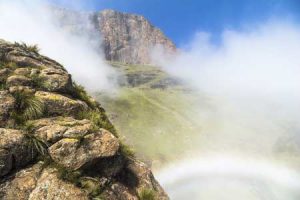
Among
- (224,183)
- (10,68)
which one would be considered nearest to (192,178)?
(224,183)

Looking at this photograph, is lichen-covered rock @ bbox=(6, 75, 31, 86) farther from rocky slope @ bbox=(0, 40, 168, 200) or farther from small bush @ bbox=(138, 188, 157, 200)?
small bush @ bbox=(138, 188, 157, 200)

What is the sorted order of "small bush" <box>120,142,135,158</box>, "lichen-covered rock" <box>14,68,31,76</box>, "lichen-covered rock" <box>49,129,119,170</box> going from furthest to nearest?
"lichen-covered rock" <box>14,68,31,76</box>, "small bush" <box>120,142,135,158</box>, "lichen-covered rock" <box>49,129,119,170</box>

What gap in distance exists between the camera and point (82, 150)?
15.2 m

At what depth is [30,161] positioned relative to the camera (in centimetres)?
1489

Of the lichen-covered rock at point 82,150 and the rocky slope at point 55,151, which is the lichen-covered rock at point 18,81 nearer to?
the rocky slope at point 55,151

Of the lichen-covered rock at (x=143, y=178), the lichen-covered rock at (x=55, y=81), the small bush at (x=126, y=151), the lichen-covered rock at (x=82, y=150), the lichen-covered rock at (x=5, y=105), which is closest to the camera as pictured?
the lichen-covered rock at (x=82, y=150)

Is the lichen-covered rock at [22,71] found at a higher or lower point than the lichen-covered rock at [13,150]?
higher

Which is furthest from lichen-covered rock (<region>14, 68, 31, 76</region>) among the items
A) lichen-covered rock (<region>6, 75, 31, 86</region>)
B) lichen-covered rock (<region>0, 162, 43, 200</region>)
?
lichen-covered rock (<region>0, 162, 43, 200</region>)

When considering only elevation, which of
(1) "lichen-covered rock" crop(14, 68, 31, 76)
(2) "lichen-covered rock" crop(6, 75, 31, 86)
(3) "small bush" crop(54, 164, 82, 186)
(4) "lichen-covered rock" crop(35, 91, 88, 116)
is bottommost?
(3) "small bush" crop(54, 164, 82, 186)

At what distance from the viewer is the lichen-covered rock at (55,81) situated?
774 inches

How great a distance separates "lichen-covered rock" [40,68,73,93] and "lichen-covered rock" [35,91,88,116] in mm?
938

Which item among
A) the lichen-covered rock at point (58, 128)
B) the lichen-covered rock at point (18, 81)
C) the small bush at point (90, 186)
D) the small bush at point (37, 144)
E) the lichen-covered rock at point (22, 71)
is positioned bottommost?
the small bush at point (90, 186)

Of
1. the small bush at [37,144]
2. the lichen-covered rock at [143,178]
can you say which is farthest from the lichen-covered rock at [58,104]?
the lichen-covered rock at [143,178]

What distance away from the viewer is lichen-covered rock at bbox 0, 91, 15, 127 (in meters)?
16.1
